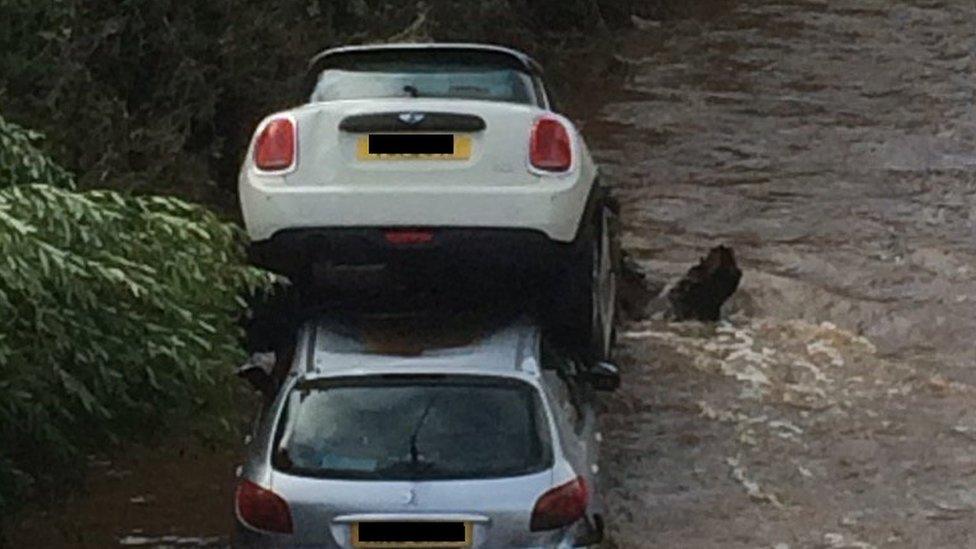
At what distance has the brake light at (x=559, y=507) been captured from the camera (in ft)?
24.4

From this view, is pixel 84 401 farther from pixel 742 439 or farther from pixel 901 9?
pixel 901 9

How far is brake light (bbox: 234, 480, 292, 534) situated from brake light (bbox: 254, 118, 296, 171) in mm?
1860

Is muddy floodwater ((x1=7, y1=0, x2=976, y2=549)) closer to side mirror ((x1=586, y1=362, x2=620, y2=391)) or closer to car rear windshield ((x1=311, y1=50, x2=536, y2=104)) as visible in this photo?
side mirror ((x1=586, y1=362, x2=620, y2=391))

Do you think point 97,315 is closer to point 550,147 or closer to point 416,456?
point 416,456

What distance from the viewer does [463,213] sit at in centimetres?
884

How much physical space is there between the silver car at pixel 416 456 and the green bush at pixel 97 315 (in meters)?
0.52

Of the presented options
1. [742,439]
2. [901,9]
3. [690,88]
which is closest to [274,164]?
[742,439]

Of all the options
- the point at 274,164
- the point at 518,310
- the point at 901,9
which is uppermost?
the point at 274,164

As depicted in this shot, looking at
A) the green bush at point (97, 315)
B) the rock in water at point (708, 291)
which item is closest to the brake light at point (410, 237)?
the green bush at point (97, 315)

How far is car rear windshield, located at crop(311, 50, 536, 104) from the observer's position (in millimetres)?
9461

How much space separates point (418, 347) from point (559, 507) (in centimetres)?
100

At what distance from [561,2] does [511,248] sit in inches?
542

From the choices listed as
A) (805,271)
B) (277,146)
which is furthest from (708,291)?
(277,146)

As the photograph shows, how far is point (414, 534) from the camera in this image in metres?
7.38
